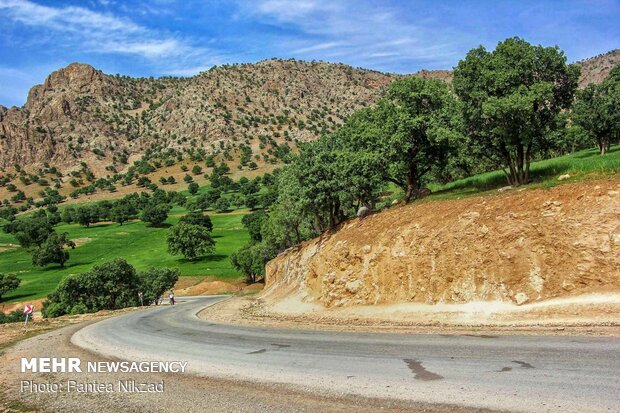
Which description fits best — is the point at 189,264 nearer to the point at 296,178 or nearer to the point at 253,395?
the point at 296,178

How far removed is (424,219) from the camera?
2819 centimetres

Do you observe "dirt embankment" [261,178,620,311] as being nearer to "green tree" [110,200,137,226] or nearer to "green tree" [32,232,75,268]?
"green tree" [32,232,75,268]

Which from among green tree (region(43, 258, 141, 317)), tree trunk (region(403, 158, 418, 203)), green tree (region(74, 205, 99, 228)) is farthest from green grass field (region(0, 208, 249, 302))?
tree trunk (region(403, 158, 418, 203))

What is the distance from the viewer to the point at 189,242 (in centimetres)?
9856

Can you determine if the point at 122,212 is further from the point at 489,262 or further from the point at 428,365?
the point at 428,365

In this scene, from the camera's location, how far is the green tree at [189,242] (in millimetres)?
98750

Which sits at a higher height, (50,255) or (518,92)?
(518,92)

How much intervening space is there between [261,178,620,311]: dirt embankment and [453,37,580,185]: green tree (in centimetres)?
525

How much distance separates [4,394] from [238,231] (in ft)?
364

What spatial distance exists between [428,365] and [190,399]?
7.53 meters

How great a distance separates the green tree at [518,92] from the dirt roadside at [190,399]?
21937 mm

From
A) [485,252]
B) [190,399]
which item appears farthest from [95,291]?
[485,252]

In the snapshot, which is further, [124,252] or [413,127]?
[124,252]

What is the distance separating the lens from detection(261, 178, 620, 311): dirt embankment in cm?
2017
